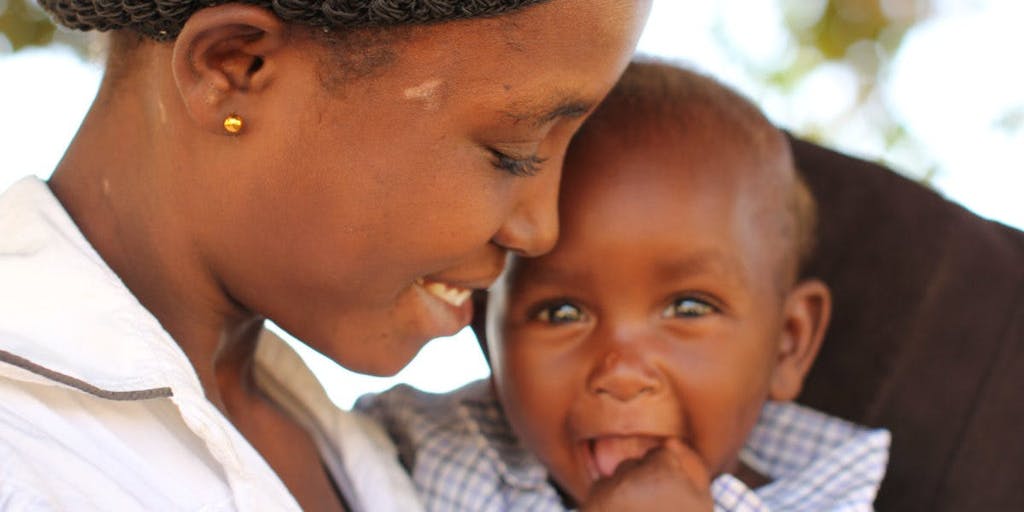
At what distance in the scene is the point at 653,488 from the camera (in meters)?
2.27

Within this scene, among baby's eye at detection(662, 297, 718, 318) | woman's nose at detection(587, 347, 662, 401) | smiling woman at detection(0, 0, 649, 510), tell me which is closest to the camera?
smiling woman at detection(0, 0, 649, 510)

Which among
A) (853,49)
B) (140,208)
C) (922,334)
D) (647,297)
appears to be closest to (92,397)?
(140,208)

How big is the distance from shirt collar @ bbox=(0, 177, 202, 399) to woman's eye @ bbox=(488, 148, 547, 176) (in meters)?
0.53

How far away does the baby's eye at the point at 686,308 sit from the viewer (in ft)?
8.24

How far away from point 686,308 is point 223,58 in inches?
40.4

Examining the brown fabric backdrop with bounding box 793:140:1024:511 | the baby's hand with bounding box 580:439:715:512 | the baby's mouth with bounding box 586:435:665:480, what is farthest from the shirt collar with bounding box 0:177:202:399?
the brown fabric backdrop with bounding box 793:140:1024:511

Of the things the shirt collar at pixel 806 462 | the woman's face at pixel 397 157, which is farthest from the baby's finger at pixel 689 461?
the woman's face at pixel 397 157

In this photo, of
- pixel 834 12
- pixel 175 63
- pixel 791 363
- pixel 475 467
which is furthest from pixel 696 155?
pixel 834 12

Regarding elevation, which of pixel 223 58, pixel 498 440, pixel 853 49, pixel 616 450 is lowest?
pixel 498 440

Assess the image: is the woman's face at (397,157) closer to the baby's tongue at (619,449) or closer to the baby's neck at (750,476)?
the baby's tongue at (619,449)

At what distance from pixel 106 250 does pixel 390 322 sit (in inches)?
17.3

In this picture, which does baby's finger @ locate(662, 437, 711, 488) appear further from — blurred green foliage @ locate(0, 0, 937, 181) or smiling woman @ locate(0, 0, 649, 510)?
blurred green foliage @ locate(0, 0, 937, 181)

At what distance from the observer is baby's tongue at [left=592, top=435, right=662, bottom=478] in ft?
8.07

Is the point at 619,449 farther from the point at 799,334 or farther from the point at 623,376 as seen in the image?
the point at 799,334
